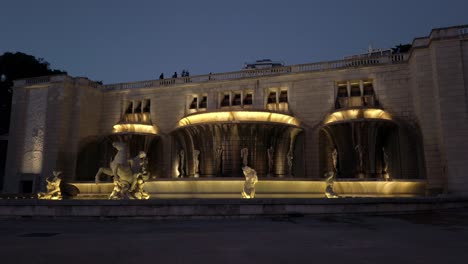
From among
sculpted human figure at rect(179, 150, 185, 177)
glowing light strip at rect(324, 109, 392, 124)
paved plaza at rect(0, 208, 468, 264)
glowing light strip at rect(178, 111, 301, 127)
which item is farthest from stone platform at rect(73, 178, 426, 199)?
paved plaza at rect(0, 208, 468, 264)

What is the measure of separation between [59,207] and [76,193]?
14853 millimetres

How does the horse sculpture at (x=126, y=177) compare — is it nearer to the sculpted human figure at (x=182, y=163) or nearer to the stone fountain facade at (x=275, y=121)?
the stone fountain facade at (x=275, y=121)

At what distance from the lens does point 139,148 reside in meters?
29.9

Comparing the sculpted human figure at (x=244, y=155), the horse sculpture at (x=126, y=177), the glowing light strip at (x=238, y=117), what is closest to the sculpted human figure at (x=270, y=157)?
the sculpted human figure at (x=244, y=155)

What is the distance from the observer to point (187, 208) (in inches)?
492

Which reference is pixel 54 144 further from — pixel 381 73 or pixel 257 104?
pixel 381 73

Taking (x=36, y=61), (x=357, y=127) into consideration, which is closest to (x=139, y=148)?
(x=357, y=127)

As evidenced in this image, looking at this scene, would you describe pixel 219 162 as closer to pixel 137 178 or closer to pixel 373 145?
pixel 137 178

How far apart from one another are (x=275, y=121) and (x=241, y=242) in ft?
62.1

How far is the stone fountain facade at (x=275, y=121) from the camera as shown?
2247 cm

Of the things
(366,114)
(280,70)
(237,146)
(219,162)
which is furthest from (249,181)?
(280,70)

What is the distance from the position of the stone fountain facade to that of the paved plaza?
476 inches

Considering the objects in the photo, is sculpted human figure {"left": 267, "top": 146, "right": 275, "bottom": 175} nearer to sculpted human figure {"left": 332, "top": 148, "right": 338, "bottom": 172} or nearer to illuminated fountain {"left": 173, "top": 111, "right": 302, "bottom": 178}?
illuminated fountain {"left": 173, "top": 111, "right": 302, "bottom": 178}

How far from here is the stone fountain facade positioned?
2247 centimetres
